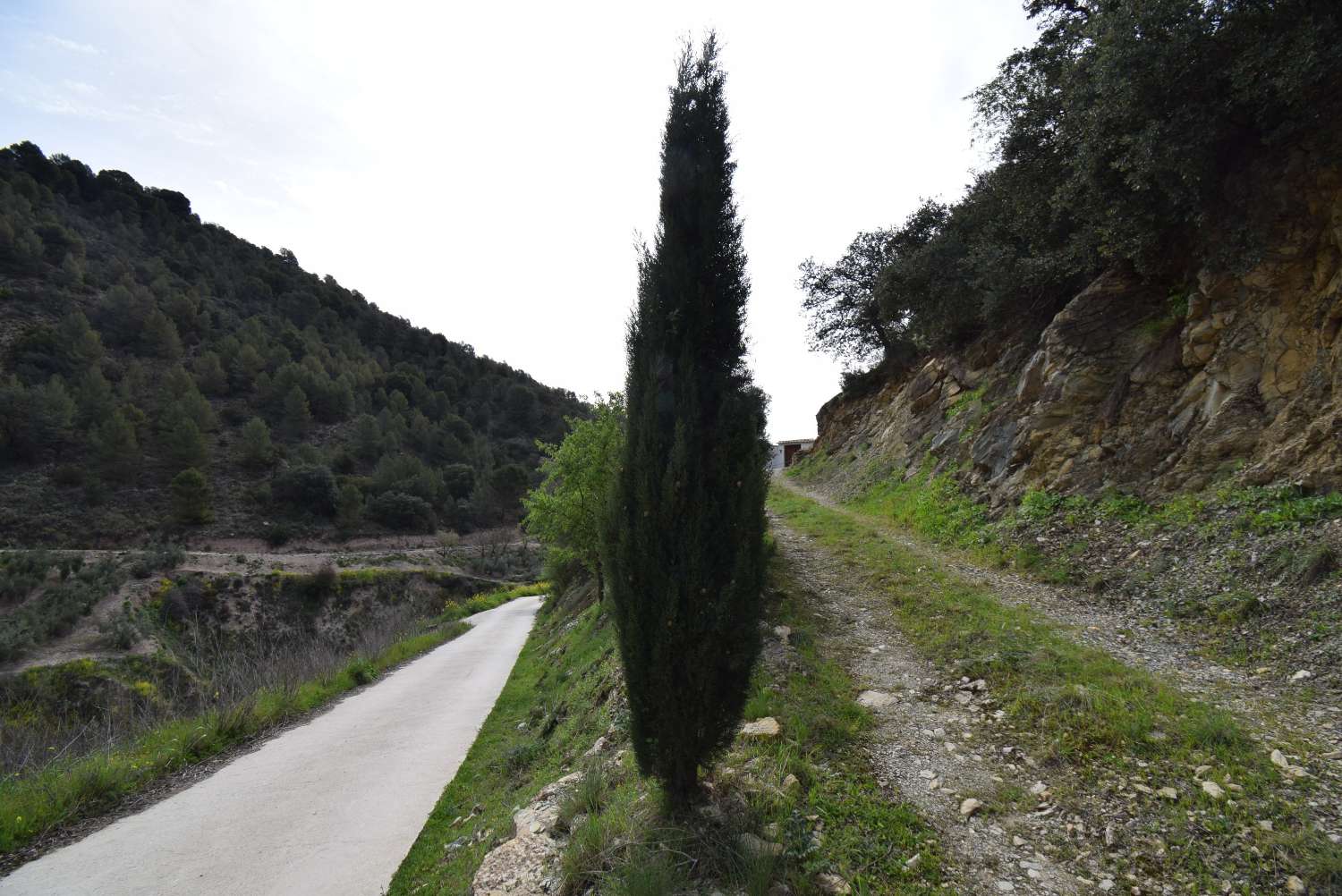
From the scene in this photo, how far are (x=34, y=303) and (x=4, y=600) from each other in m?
42.4

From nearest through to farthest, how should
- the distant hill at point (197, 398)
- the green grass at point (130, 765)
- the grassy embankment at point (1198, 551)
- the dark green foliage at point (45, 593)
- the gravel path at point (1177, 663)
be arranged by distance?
the gravel path at point (1177, 663)
the grassy embankment at point (1198, 551)
the green grass at point (130, 765)
the dark green foliage at point (45, 593)
the distant hill at point (197, 398)

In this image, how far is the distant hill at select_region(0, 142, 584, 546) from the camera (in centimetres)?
3888

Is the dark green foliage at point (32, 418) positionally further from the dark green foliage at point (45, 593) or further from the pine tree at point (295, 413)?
the dark green foliage at point (45, 593)

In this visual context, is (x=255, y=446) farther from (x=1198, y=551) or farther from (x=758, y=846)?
(x=1198, y=551)

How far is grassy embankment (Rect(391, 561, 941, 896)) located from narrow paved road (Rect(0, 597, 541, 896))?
0.58 m

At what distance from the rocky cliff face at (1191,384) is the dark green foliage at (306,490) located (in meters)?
48.0

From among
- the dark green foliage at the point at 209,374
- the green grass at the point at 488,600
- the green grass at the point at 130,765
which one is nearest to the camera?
the green grass at the point at 130,765

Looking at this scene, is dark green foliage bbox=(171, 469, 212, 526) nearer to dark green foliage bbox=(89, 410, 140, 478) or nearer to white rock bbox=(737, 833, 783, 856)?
dark green foliage bbox=(89, 410, 140, 478)

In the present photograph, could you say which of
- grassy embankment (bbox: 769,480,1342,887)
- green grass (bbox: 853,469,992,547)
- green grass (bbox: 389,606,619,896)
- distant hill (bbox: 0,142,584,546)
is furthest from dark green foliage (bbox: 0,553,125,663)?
grassy embankment (bbox: 769,480,1342,887)

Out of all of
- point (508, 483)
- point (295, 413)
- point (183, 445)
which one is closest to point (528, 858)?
point (183, 445)

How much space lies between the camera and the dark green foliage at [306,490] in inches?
1790

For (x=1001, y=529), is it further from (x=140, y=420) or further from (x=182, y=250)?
(x=182, y=250)

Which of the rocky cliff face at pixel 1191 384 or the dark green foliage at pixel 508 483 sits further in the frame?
the dark green foliage at pixel 508 483

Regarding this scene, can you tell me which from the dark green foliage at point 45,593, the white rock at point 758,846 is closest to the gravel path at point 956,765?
the white rock at point 758,846
